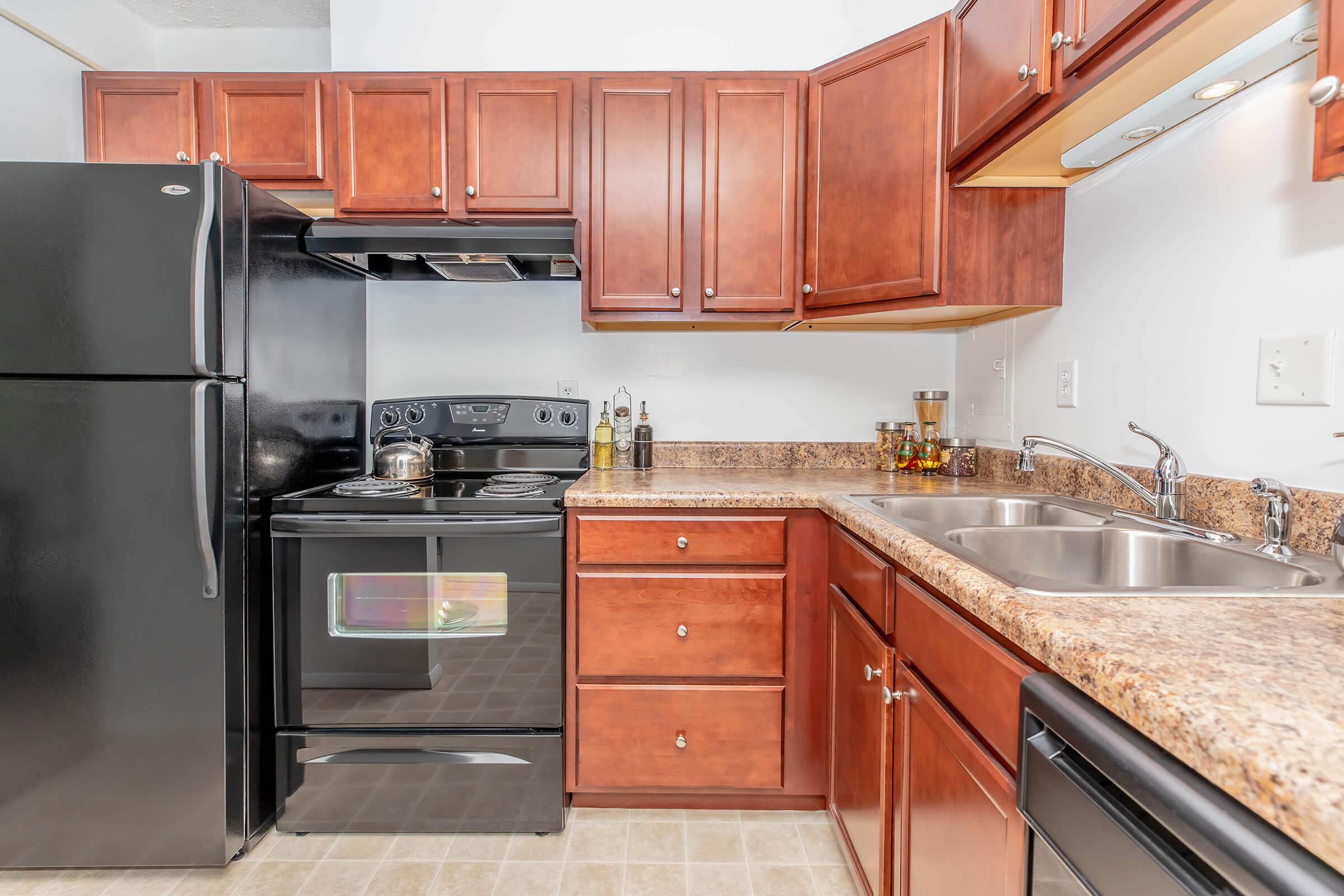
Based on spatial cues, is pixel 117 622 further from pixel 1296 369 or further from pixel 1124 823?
pixel 1296 369

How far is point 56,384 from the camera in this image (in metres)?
1.49

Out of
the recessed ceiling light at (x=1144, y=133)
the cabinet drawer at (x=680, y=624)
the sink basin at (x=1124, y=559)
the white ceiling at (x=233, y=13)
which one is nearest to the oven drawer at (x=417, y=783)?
the cabinet drawer at (x=680, y=624)

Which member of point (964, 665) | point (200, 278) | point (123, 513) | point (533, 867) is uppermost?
point (200, 278)

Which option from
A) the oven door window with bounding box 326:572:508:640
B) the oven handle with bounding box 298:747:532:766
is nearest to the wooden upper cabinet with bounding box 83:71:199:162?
the oven door window with bounding box 326:572:508:640

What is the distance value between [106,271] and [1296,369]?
2.38 metres

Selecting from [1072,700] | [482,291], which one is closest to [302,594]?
[482,291]

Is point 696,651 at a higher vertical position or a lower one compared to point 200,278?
lower

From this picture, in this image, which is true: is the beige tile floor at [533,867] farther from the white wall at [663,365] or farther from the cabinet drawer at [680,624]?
the white wall at [663,365]

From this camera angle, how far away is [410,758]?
5.52 feet

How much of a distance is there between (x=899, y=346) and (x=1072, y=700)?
6.15 ft

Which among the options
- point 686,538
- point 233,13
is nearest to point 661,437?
point 686,538

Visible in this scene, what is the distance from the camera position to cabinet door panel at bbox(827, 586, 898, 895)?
1217mm

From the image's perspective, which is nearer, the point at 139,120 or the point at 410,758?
the point at 410,758

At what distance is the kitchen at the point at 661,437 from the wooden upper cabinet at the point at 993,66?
13 mm
